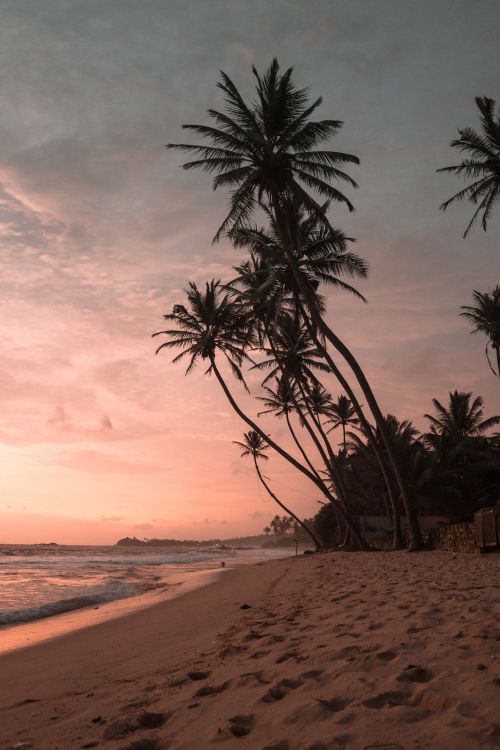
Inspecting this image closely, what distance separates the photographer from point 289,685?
10.3ft

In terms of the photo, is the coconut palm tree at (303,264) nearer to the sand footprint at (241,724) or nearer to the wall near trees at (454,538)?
the wall near trees at (454,538)

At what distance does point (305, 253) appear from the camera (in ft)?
68.3

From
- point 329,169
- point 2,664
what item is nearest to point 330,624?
point 2,664

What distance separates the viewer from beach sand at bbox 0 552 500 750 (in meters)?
2.41

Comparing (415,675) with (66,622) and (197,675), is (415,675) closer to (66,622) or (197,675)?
A: (197,675)

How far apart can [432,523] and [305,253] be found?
2296 centimetres

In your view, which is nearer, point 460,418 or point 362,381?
point 362,381

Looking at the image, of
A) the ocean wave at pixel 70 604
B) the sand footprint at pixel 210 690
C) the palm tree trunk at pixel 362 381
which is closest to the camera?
the sand footprint at pixel 210 690

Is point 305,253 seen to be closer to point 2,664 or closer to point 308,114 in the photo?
point 308,114

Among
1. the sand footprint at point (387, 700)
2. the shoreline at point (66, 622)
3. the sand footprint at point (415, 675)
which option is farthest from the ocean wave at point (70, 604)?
the sand footprint at point (387, 700)

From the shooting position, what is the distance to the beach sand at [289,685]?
2.41 metres

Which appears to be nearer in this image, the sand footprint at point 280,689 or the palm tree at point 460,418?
the sand footprint at point 280,689

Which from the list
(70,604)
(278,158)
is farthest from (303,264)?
(70,604)

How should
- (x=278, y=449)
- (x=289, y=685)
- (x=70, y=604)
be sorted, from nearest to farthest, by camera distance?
(x=289, y=685) < (x=70, y=604) < (x=278, y=449)
